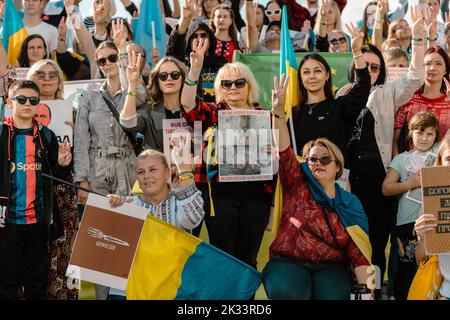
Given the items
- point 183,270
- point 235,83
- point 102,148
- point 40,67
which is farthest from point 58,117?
point 183,270

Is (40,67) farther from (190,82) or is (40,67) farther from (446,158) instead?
(446,158)

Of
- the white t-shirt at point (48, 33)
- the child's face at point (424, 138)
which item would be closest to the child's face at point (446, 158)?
the child's face at point (424, 138)

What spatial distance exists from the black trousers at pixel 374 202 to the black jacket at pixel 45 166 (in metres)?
2.51

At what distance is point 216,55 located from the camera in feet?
33.0

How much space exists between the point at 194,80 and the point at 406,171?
2019mm

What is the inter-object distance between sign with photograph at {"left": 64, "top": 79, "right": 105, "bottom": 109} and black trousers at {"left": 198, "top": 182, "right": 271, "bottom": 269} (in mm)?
2231

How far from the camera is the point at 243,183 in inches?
304

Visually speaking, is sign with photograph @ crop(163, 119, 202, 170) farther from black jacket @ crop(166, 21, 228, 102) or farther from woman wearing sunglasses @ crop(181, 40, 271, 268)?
black jacket @ crop(166, 21, 228, 102)

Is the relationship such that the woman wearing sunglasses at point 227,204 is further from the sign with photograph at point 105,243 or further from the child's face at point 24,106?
the child's face at point 24,106

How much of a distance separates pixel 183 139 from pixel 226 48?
270 cm

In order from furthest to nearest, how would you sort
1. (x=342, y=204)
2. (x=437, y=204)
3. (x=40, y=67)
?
(x=40, y=67), (x=342, y=204), (x=437, y=204)

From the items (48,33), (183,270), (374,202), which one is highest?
(48,33)

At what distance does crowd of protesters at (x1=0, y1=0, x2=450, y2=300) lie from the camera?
7359 millimetres
